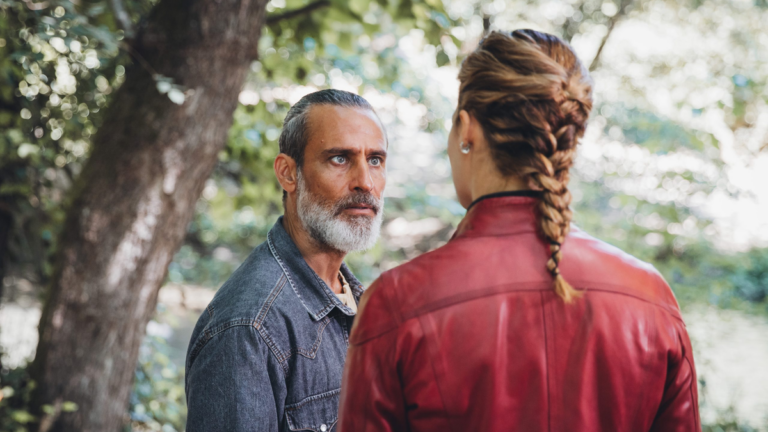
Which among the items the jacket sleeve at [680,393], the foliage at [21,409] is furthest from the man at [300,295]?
the foliage at [21,409]

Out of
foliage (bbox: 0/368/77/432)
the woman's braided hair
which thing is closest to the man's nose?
the woman's braided hair

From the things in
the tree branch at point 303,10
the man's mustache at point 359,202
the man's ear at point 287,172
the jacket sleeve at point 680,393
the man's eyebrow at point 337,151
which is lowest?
the jacket sleeve at point 680,393

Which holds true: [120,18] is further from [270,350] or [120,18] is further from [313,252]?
[270,350]

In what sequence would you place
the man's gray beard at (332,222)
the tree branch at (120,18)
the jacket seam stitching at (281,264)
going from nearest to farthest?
the jacket seam stitching at (281,264), the man's gray beard at (332,222), the tree branch at (120,18)

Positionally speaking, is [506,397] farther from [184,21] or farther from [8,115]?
[8,115]

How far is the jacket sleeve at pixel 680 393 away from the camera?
1.05m

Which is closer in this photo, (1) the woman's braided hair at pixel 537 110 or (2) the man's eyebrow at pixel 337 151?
(1) the woman's braided hair at pixel 537 110

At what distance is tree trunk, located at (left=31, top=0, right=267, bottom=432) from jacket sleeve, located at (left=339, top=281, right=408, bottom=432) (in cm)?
206

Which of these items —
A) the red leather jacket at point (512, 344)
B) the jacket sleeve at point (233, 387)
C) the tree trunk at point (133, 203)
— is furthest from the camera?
the tree trunk at point (133, 203)

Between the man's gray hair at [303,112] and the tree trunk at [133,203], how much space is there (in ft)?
3.91

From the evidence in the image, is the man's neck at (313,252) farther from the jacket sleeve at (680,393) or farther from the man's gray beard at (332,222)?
the jacket sleeve at (680,393)

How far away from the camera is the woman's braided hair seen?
1019mm

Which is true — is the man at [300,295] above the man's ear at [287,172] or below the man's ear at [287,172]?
below

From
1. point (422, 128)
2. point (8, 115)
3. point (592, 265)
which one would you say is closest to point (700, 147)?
point (422, 128)
